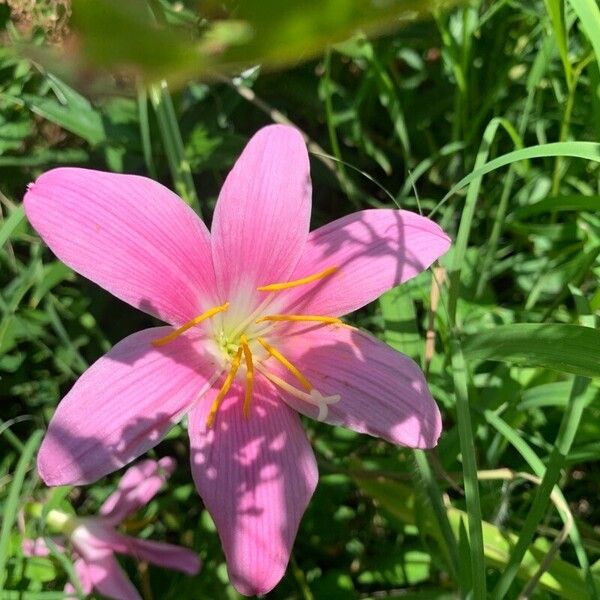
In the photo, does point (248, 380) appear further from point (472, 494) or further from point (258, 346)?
point (472, 494)

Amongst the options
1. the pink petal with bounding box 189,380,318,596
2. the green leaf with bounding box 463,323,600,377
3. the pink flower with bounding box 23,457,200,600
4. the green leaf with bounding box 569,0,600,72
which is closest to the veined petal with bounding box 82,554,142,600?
the pink flower with bounding box 23,457,200,600

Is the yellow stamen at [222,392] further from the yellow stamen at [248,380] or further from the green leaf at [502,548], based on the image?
the green leaf at [502,548]

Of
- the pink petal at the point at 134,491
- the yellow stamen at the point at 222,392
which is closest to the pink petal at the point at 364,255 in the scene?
the yellow stamen at the point at 222,392

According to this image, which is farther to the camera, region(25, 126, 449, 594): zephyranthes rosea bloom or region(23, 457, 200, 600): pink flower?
region(23, 457, 200, 600): pink flower

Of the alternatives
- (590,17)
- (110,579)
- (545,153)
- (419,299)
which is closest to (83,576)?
(110,579)

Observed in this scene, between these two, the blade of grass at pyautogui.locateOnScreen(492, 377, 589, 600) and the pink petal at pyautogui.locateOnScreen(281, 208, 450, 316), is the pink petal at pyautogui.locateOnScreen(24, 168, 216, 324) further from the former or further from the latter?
the blade of grass at pyautogui.locateOnScreen(492, 377, 589, 600)

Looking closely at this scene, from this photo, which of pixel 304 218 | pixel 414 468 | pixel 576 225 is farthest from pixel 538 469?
pixel 576 225
